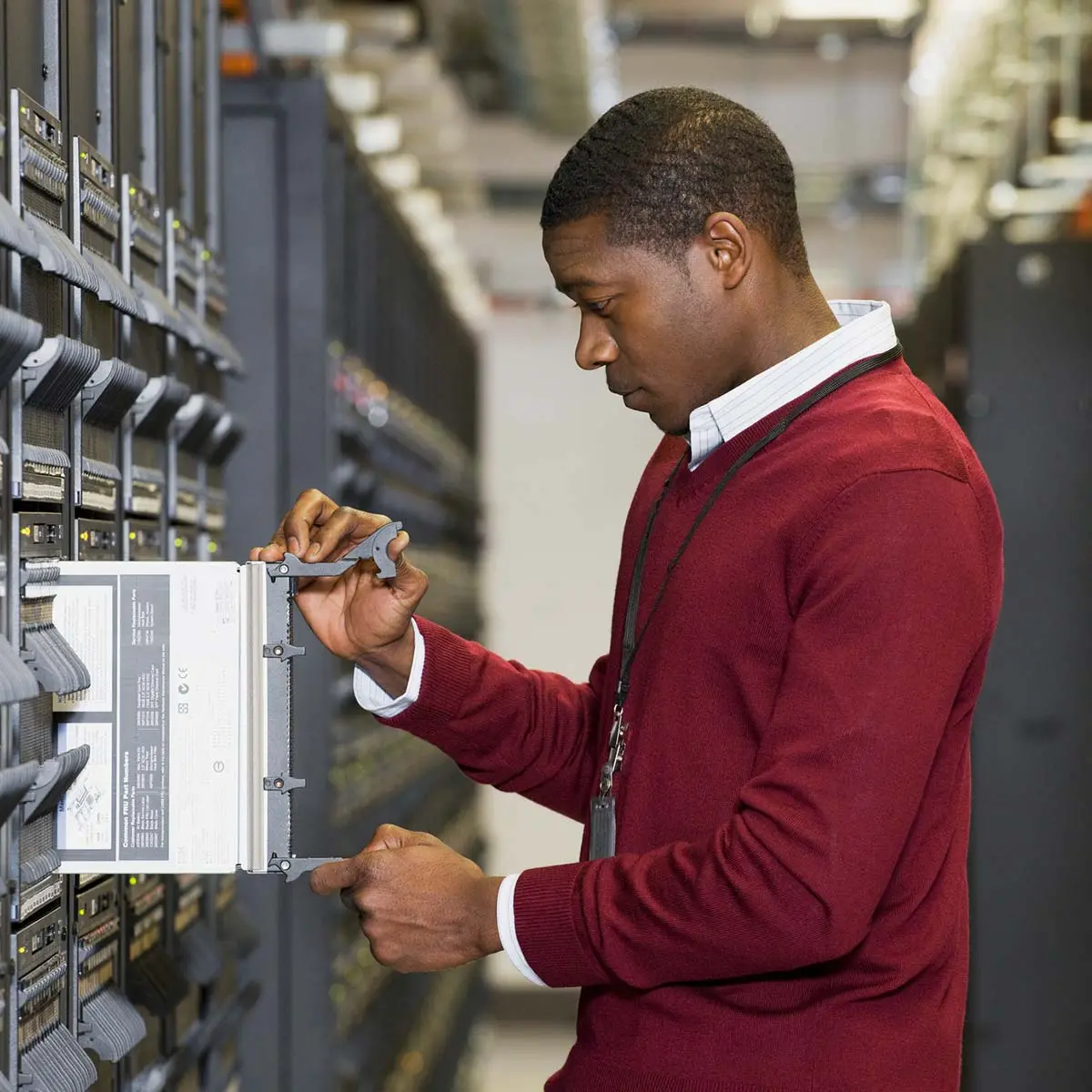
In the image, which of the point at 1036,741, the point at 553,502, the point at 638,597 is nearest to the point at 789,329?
the point at 638,597

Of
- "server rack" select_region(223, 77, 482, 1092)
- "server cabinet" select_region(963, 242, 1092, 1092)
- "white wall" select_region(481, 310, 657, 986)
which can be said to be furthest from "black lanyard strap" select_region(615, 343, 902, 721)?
"white wall" select_region(481, 310, 657, 986)

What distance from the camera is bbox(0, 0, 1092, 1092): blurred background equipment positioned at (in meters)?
1.85

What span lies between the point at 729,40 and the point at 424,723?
720 centimetres

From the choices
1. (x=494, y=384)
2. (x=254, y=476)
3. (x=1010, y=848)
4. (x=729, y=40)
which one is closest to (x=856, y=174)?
(x=729, y=40)

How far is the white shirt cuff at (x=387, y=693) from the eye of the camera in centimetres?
208

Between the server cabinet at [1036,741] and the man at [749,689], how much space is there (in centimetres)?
287

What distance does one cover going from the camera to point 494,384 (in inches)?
378

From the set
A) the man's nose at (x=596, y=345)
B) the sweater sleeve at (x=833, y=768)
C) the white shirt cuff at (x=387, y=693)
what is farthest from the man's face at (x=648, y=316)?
the white shirt cuff at (x=387, y=693)

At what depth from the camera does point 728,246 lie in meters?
1.73

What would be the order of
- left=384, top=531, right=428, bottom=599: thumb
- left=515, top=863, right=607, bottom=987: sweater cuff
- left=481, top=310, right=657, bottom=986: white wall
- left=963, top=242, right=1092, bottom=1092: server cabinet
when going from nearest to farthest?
left=515, top=863, right=607, bottom=987: sweater cuff
left=384, top=531, right=428, bottom=599: thumb
left=963, top=242, right=1092, bottom=1092: server cabinet
left=481, top=310, right=657, bottom=986: white wall

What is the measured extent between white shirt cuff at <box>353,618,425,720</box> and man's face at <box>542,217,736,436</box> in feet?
1.53

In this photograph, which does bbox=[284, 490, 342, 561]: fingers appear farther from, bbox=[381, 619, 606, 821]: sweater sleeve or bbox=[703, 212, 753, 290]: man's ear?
bbox=[703, 212, 753, 290]: man's ear

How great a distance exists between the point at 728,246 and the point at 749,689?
0.47 m

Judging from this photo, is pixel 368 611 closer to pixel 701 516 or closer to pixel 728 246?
pixel 701 516
